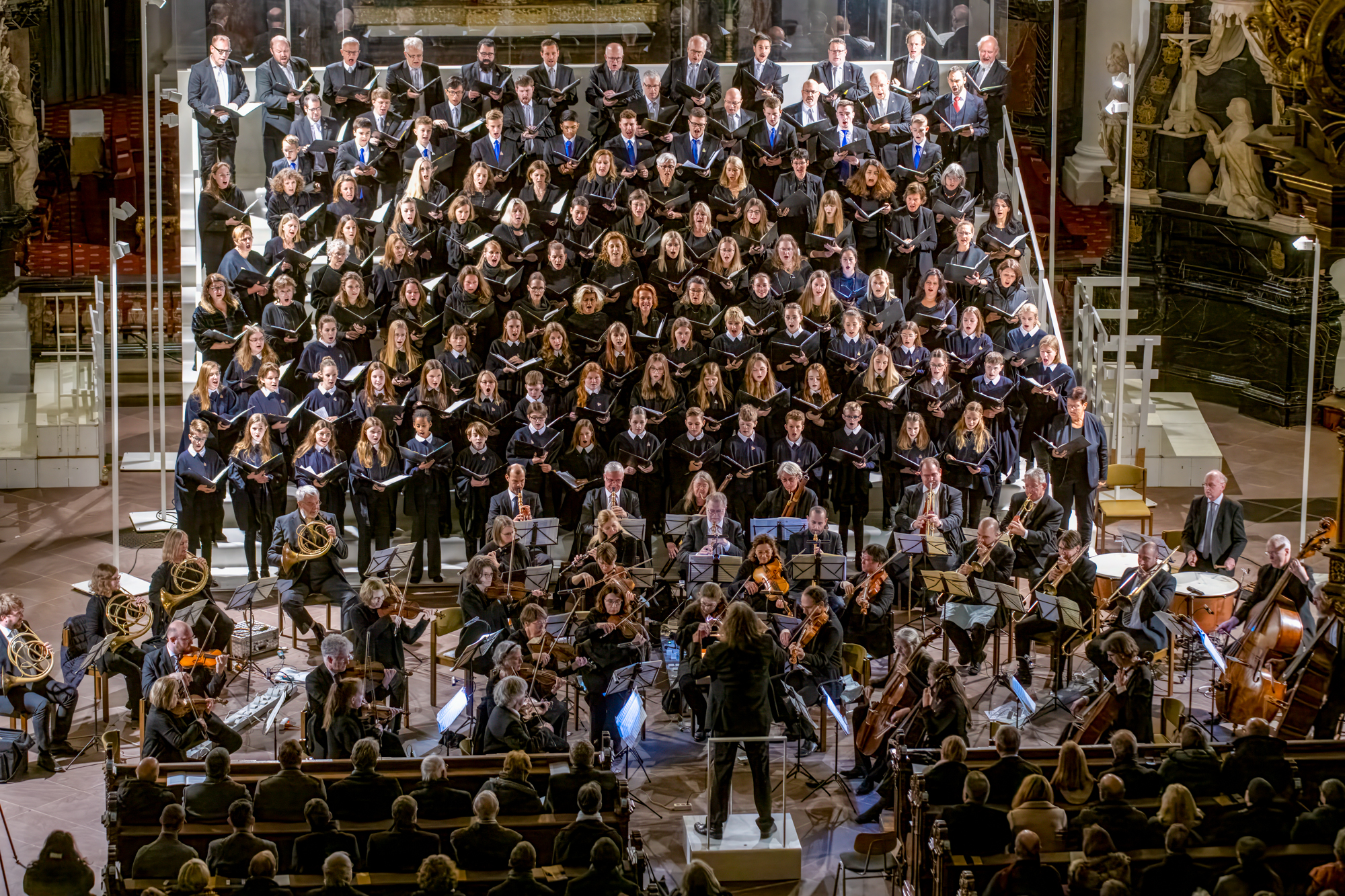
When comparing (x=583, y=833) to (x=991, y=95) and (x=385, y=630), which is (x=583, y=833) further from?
(x=991, y=95)

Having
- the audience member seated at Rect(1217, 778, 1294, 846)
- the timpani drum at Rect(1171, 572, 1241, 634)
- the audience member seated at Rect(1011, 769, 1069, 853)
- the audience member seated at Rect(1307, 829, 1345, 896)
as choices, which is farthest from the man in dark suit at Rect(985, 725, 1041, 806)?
the timpani drum at Rect(1171, 572, 1241, 634)

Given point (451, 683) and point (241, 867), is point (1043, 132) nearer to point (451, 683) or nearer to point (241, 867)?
point (451, 683)

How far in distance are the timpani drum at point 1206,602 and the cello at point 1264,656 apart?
779 millimetres

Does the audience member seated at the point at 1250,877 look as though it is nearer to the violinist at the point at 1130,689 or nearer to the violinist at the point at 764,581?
the violinist at the point at 1130,689

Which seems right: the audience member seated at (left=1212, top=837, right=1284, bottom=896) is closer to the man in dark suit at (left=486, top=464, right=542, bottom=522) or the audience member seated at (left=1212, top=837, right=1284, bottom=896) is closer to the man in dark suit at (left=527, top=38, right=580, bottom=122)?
the man in dark suit at (left=486, top=464, right=542, bottom=522)

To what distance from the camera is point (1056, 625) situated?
1402 centimetres

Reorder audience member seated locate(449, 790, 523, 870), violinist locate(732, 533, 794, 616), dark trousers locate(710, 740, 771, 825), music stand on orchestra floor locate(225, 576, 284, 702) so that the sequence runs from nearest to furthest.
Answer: audience member seated locate(449, 790, 523, 870)
dark trousers locate(710, 740, 771, 825)
music stand on orchestra floor locate(225, 576, 284, 702)
violinist locate(732, 533, 794, 616)

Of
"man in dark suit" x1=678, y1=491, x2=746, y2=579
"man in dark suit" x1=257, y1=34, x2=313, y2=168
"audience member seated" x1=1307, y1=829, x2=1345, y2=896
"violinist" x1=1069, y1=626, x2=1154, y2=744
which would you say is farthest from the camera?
"man in dark suit" x1=257, y1=34, x2=313, y2=168

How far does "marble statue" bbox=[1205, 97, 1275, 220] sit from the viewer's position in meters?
20.1

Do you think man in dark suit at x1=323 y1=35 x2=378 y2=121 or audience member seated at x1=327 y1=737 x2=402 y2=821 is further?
man in dark suit at x1=323 y1=35 x2=378 y2=121

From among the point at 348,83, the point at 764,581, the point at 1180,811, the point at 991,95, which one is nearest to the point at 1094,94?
the point at 991,95

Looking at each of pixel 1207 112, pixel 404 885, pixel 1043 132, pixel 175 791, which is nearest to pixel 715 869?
pixel 404 885

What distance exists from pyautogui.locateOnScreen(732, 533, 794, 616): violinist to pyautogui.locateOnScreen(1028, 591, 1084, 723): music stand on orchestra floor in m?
1.68

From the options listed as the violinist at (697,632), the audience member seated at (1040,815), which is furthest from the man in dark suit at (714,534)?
the audience member seated at (1040,815)
